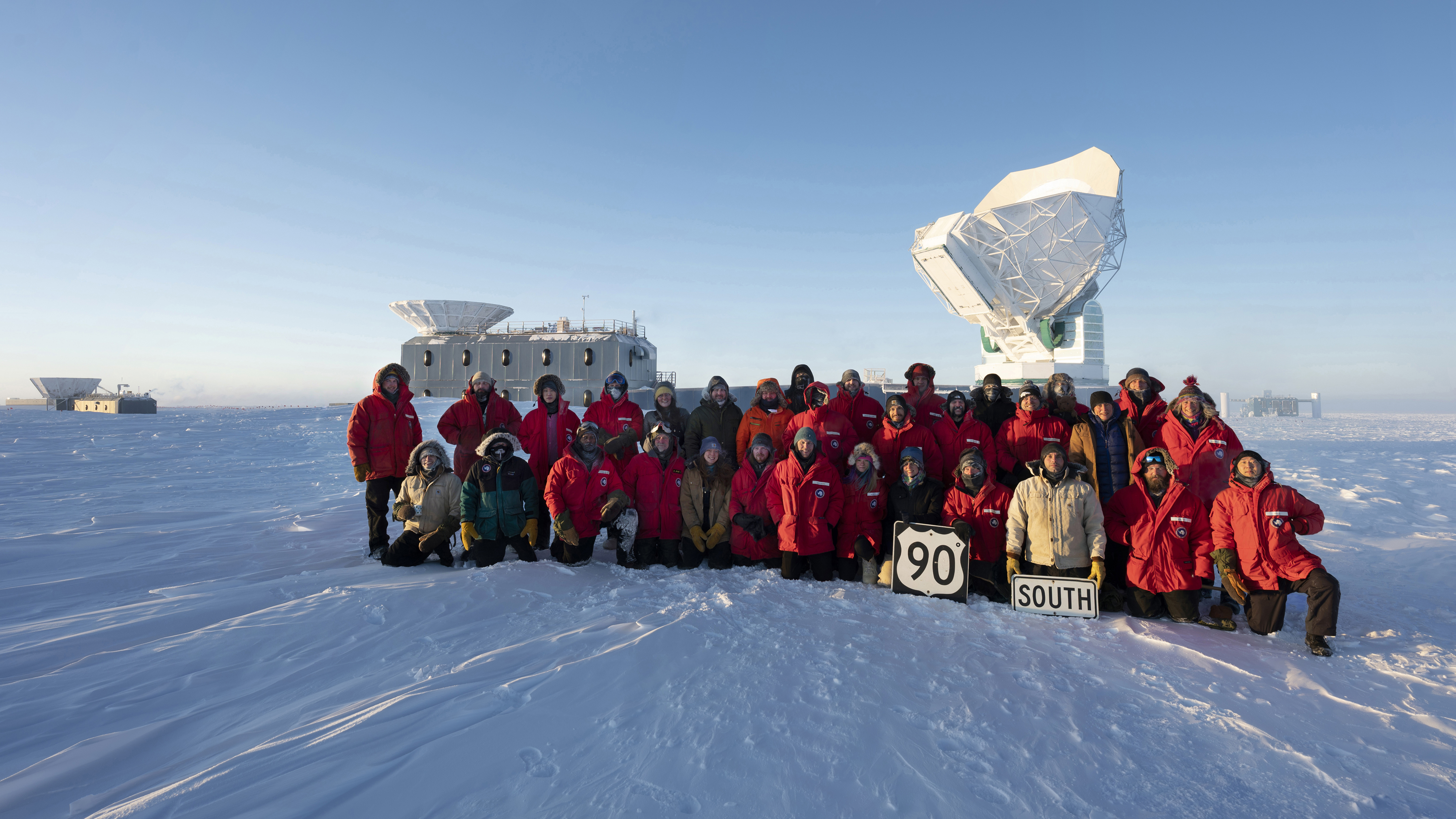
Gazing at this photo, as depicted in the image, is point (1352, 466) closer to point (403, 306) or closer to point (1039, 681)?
point (1039, 681)

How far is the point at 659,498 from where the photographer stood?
5625 millimetres

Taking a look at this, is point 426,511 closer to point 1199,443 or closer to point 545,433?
point 545,433

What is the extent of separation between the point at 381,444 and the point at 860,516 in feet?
15.2

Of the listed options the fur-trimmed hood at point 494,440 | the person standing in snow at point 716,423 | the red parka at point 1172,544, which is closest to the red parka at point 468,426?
the fur-trimmed hood at point 494,440

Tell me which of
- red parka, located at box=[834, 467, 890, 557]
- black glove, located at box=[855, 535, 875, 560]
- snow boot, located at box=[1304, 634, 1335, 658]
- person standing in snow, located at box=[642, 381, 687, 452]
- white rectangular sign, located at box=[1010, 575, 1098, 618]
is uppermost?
person standing in snow, located at box=[642, 381, 687, 452]

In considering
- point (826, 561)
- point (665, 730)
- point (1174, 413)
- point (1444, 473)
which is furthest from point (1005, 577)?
point (1444, 473)

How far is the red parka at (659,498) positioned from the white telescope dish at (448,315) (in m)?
39.0

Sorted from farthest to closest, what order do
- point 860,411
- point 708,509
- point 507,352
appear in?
point 507,352, point 860,411, point 708,509

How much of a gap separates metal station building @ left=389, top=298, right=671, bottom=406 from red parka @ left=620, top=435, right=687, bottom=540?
31.0 m

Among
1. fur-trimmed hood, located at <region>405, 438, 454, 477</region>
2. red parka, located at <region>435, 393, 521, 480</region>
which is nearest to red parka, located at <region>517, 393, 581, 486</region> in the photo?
red parka, located at <region>435, 393, 521, 480</region>

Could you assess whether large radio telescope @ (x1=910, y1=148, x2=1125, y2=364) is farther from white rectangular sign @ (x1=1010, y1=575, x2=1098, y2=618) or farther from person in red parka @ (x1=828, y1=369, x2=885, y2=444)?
white rectangular sign @ (x1=1010, y1=575, x2=1098, y2=618)

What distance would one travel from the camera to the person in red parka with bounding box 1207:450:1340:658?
157 inches

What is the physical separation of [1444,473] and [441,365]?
44.3m

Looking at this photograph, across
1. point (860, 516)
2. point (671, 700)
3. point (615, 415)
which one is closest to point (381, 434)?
point (615, 415)
